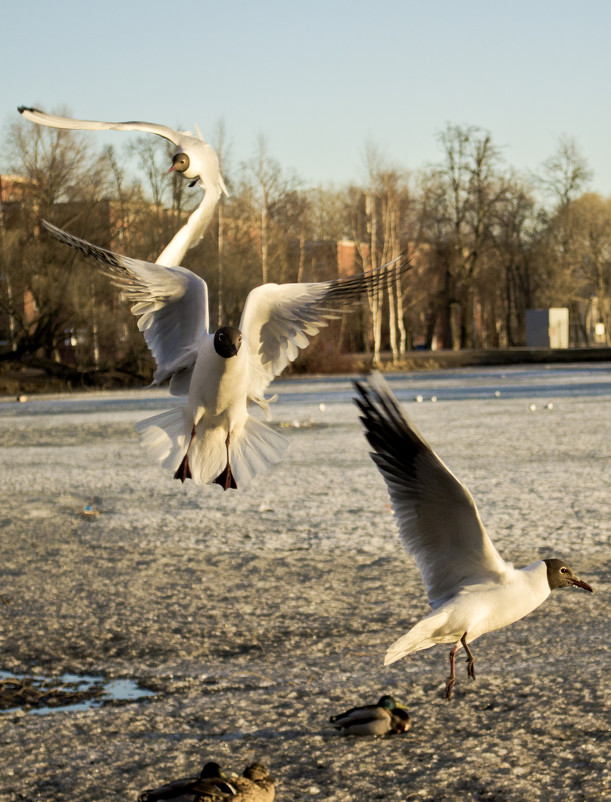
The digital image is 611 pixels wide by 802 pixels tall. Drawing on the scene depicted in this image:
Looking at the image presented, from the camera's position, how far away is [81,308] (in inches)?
1427

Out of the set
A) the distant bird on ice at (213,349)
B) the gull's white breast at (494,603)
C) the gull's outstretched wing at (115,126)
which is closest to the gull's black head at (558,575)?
the gull's white breast at (494,603)

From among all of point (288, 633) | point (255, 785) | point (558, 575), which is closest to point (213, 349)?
point (558, 575)

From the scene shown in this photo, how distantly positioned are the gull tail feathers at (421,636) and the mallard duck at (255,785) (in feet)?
7.48

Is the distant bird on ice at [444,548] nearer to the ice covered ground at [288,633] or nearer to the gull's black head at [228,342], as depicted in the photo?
the gull's black head at [228,342]

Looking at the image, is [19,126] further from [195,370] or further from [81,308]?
[195,370]

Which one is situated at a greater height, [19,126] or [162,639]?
[19,126]

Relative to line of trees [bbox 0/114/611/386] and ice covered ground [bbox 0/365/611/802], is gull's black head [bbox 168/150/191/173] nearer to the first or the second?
ice covered ground [bbox 0/365/611/802]

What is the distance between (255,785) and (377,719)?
1.32 m

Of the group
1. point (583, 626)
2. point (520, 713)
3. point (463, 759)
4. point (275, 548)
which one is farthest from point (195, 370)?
point (275, 548)

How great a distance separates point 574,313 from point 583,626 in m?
67.6

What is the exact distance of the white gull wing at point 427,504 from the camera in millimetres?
4344

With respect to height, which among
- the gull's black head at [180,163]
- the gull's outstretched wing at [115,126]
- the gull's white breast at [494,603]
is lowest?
the gull's white breast at [494,603]

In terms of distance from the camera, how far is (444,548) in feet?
15.8

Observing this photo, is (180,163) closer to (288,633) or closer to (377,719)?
(377,719)
